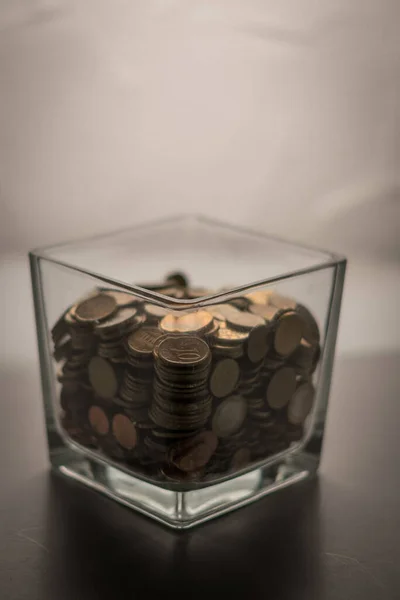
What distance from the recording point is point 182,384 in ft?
2.28

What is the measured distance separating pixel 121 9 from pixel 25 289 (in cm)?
43

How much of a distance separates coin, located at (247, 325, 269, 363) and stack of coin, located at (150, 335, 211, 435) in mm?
44

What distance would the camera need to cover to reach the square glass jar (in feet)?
2.32

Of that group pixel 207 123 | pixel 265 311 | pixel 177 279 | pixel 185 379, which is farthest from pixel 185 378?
pixel 207 123

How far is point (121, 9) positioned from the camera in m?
1.37

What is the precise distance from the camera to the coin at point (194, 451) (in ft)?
2.36

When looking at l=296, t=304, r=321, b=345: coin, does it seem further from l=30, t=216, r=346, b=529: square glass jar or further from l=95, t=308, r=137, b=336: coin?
l=95, t=308, r=137, b=336: coin

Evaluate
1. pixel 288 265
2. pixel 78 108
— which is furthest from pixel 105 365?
pixel 78 108

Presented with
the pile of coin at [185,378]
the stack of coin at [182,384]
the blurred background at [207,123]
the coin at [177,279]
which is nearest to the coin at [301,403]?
the pile of coin at [185,378]

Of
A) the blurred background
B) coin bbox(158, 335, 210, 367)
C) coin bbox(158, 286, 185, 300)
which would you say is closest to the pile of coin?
coin bbox(158, 335, 210, 367)

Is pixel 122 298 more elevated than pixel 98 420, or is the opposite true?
pixel 122 298

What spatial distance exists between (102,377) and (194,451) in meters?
0.10

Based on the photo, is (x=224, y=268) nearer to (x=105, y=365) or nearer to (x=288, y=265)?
(x=288, y=265)

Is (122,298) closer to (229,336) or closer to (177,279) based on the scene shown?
(229,336)
